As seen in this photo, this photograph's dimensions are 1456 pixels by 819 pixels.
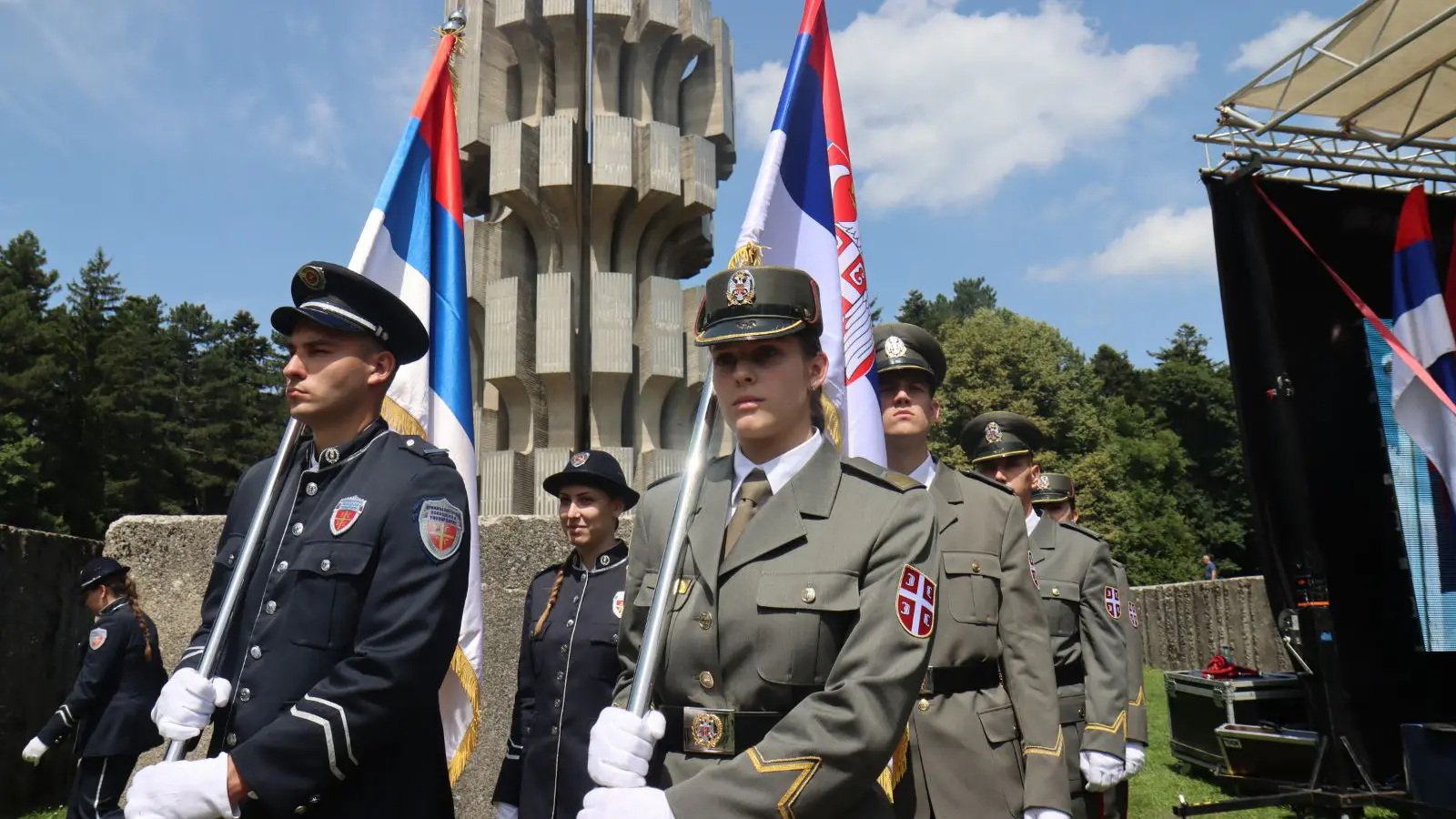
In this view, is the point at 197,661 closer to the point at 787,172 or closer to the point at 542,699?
the point at 542,699

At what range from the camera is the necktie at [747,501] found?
229 centimetres

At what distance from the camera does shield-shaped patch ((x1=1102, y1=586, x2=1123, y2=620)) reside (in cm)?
508

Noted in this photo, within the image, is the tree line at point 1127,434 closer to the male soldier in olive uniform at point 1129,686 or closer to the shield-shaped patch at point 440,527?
the male soldier in olive uniform at point 1129,686

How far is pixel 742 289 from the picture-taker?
238 cm

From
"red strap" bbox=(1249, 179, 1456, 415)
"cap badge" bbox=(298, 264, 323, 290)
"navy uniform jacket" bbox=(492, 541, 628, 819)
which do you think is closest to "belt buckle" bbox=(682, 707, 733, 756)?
"cap badge" bbox=(298, 264, 323, 290)

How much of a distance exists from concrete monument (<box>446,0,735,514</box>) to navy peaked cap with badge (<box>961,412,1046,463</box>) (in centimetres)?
1127

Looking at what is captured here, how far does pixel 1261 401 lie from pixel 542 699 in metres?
6.79

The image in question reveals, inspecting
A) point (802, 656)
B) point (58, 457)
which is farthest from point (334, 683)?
point (58, 457)

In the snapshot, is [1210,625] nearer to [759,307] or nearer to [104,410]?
[759,307]

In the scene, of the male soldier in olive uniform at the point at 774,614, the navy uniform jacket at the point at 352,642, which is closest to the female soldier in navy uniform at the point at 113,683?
the navy uniform jacket at the point at 352,642

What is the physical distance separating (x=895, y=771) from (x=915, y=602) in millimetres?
580

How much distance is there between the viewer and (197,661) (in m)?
2.69

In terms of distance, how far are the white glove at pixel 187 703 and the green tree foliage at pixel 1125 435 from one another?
98.6ft

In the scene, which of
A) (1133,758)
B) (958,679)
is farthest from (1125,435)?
(958,679)
